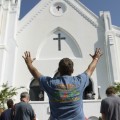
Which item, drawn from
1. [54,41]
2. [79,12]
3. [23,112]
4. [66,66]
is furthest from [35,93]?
[66,66]

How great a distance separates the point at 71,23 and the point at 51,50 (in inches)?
113

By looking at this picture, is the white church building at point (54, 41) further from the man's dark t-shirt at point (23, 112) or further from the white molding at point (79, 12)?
the man's dark t-shirt at point (23, 112)

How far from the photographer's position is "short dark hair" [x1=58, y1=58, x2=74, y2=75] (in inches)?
107

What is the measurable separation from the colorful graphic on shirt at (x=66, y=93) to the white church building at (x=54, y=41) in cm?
1408

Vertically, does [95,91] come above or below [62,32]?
below

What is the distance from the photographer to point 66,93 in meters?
2.61

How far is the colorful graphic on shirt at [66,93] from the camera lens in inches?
102

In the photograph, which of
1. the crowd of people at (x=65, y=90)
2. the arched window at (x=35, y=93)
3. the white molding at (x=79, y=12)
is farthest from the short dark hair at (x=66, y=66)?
the white molding at (x=79, y=12)

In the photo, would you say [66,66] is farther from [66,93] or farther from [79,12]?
[79,12]

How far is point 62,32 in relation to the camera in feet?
67.5

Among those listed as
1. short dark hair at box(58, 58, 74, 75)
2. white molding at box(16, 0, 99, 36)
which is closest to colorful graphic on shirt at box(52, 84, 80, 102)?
short dark hair at box(58, 58, 74, 75)

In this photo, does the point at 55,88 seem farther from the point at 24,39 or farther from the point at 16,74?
the point at 24,39

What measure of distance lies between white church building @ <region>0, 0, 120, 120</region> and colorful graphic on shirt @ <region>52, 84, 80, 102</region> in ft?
46.2

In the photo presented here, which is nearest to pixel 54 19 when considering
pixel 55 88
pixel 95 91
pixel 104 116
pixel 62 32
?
pixel 62 32
